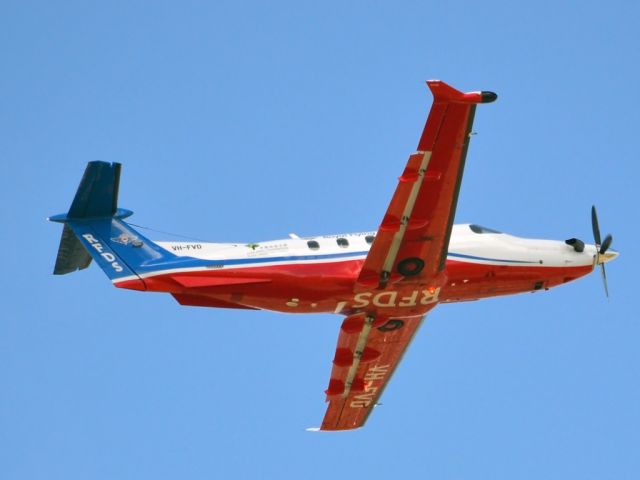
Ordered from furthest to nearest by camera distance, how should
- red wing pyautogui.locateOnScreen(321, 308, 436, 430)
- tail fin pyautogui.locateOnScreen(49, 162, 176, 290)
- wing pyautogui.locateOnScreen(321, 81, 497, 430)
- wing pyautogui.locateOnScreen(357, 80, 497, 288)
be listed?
red wing pyautogui.locateOnScreen(321, 308, 436, 430)
tail fin pyautogui.locateOnScreen(49, 162, 176, 290)
wing pyautogui.locateOnScreen(321, 81, 497, 430)
wing pyautogui.locateOnScreen(357, 80, 497, 288)

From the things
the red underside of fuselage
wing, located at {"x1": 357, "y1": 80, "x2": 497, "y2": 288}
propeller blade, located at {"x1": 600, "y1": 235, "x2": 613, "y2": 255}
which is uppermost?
propeller blade, located at {"x1": 600, "y1": 235, "x2": 613, "y2": 255}

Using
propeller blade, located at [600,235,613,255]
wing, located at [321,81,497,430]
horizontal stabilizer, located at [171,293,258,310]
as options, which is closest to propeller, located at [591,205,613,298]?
propeller blade, located at [600,235,613,255]

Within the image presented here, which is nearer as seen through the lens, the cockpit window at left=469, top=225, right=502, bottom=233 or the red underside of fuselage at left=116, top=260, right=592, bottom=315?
the red underside of fuselage at left=116, top=260, right=592, bottom=315

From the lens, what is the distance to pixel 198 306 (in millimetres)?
42688

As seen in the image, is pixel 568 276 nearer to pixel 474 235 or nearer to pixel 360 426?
pixel 474 235

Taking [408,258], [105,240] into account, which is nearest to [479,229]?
[408,258]

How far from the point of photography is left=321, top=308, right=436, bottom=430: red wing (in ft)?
154

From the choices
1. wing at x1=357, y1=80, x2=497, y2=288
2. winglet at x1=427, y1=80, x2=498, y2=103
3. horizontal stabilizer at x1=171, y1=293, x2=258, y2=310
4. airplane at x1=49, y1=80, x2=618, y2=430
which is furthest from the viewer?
horizontal stabilizer at x1=171, y1=293, x2=258, y2=310

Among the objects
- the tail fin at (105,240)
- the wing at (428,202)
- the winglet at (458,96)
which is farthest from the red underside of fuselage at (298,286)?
the winglet at (458,96)

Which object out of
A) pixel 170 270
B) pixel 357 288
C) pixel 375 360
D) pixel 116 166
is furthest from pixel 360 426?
pixel 116 166

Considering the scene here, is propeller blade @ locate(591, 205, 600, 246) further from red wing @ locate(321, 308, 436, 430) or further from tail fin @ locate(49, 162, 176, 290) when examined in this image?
tail fin @ locate(49, 162, 176, 290)

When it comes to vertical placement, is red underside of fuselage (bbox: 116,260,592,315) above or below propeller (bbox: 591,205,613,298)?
below

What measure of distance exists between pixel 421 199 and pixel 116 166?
10988 millimetres

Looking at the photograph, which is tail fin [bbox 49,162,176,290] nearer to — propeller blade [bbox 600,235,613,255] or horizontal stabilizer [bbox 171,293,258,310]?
horizontal stabilizer [bbox 171,293,258,310]
